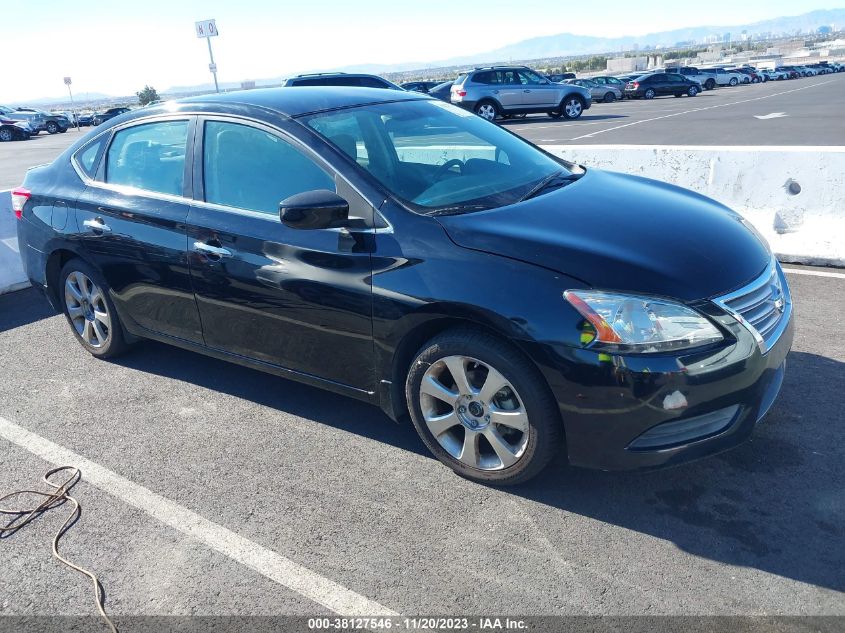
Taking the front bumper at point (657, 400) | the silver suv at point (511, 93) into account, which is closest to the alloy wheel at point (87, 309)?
the front bumper at point (657, 400)

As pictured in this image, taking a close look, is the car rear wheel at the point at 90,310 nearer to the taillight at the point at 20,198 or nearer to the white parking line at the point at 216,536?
the taillight at the point at 20,198

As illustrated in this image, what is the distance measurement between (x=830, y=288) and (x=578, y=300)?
12.2ft

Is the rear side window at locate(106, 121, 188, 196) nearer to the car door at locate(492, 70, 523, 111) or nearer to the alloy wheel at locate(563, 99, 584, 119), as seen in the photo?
the car door at locate(492, 70, 523, 111)

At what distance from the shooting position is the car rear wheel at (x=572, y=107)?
25062mm

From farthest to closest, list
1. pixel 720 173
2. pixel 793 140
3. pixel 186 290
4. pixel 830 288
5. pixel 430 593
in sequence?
pixel 793 140, pixel 720 173, pixel 830 288, pixel 186 290, pixel 430 593

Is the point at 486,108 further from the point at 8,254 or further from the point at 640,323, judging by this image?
the point at 640,323

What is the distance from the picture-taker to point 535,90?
24.5 meters

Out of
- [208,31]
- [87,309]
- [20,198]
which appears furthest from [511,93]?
[87,309]

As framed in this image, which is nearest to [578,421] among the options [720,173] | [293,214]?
[293,214]

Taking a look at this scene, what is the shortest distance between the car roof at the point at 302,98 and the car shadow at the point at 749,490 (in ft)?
5.47

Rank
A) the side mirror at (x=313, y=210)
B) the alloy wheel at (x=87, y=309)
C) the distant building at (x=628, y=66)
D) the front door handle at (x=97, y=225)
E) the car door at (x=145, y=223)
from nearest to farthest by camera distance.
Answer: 1. the side mirror at (x=313, y=210)
2. the car door at (x=145, y=223)
3. the front door handle at (x=97, y=225)
4. the alloy wheel at (x=87, y=309)
5. the distant building at (x=628, y=66)

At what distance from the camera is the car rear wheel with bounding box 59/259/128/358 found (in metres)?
4.72

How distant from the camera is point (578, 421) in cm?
290

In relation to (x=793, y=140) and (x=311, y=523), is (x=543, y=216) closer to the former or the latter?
(x=311, y=523)
